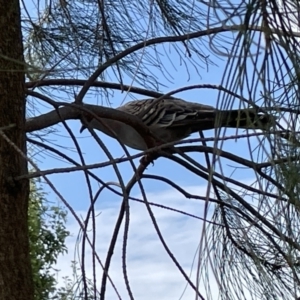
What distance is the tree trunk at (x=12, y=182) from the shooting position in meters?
1.11

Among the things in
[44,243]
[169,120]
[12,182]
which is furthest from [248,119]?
[44,243]

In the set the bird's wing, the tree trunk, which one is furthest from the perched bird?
the tree trunk

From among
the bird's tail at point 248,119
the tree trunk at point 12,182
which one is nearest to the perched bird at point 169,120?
the tree trunk at point 12,182

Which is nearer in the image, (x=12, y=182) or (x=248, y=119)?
(x=248, y=119)

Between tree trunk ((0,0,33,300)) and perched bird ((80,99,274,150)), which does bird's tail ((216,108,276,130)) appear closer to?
tree trunk ((0,0,33,300))

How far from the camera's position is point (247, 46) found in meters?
0.63

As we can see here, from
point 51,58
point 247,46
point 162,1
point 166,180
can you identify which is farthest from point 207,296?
point 51,58

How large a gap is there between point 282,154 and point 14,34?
23.0 inches

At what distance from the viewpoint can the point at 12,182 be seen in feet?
3.68

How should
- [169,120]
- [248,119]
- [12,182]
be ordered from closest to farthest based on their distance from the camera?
[248,119], [12,182], [169,120]

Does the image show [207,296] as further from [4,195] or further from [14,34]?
[14,34]

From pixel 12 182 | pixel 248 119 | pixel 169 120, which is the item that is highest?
pixel 169 120

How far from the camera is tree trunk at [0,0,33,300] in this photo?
1107mm

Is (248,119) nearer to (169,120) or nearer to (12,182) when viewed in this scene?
(12,182)
